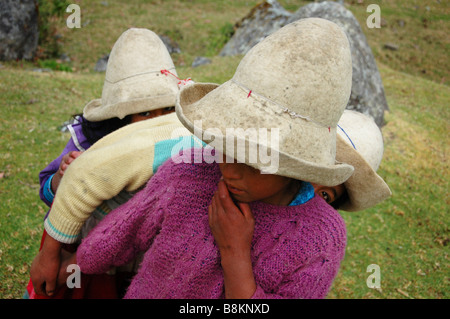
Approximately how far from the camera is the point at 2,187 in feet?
20.7

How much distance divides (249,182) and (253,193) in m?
0.08

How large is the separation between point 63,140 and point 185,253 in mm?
7227

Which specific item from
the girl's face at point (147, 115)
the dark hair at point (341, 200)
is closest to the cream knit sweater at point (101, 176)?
the girl's face at point (147, 115)

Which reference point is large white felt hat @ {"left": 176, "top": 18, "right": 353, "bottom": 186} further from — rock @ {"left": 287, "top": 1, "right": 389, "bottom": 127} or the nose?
rock @ {"left": 287, "top": 1, "right": 389, "bottom": 127}

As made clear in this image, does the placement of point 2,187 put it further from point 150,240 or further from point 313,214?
point 313,214

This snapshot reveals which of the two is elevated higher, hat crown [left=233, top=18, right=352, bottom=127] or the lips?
hat crown [left=233, top=18, right=352, bottom=127]

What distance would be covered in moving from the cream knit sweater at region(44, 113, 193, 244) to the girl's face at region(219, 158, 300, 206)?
2.36 ft

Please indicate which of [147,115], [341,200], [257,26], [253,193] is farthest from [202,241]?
[257,26]

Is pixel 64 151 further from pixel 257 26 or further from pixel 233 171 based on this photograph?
pixel 257 26

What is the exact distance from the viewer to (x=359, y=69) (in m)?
11.4

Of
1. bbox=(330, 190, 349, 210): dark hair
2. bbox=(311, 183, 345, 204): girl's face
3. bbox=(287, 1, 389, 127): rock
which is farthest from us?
bbox=(287, 1, 389, 127): rock

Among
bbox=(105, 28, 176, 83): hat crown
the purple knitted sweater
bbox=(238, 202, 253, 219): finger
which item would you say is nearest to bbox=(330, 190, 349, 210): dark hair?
the purple knitted sweater

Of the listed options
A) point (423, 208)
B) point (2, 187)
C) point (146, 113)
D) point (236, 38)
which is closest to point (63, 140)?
point (2, 187)

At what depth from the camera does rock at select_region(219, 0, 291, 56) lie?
1524 centimetres
